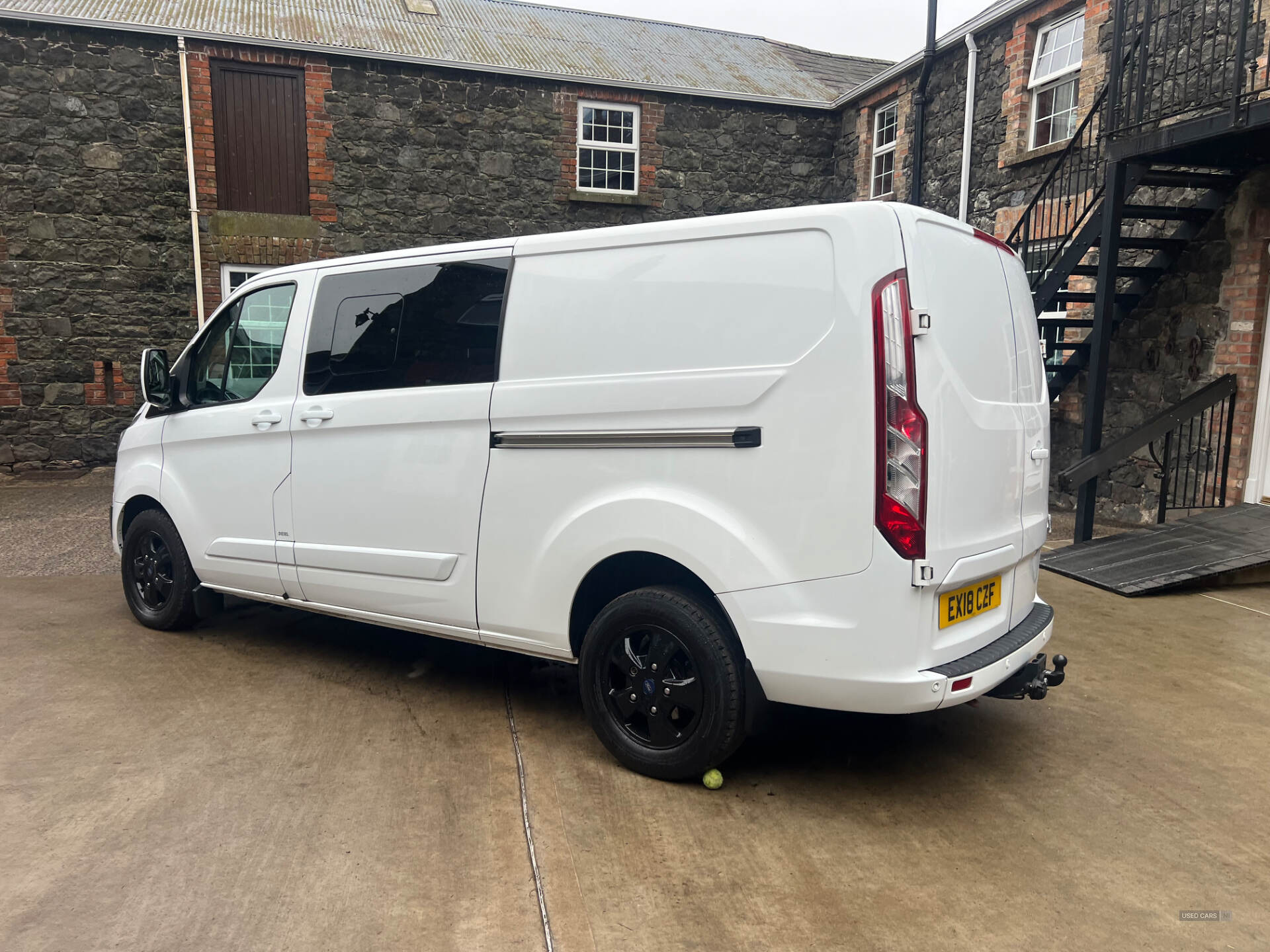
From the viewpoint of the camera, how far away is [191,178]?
1134cm

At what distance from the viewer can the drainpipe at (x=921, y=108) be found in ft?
36.3

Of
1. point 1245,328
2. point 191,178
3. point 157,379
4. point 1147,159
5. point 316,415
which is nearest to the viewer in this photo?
point 316,415

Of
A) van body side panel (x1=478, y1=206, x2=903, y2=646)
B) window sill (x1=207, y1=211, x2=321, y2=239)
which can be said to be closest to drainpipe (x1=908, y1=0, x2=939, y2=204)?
window sill (x1=207, y1=211, x2=321, y2=239)

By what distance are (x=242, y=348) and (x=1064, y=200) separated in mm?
8402

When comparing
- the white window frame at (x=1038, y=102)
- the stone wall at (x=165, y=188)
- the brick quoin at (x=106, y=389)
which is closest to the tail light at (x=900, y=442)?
the white window frame at (x=1038, y=102)

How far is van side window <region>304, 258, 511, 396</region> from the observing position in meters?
3.68

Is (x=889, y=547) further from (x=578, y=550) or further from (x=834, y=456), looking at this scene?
(x=578, y=550)

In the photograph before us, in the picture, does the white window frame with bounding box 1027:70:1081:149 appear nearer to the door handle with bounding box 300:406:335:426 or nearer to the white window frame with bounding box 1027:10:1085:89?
the white window frame with bounding box 1027:10:1085:89

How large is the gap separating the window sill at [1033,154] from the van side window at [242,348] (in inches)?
314

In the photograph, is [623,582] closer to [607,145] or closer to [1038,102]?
[1038,102]

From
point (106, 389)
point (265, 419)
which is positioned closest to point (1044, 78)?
point (265, 419)

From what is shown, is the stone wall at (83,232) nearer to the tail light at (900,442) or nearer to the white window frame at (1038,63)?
the white window frame at (1038,63)

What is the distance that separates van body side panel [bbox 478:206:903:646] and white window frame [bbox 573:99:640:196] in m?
9.87

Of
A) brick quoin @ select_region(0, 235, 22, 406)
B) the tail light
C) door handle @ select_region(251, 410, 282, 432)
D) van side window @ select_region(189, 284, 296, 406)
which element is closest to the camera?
the tail light
